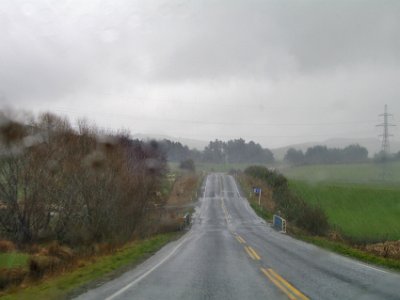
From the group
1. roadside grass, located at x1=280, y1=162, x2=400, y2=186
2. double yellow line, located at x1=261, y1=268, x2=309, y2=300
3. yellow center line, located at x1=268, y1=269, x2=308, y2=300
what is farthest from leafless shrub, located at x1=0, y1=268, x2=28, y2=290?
roadside grass, located at x1=280, y1=162, x2=400, y2=186

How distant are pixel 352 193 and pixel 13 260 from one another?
48608mm

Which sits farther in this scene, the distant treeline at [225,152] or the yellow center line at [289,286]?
the distant treeline at [225,152]

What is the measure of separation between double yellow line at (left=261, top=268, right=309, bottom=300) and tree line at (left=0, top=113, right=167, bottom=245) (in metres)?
15.1

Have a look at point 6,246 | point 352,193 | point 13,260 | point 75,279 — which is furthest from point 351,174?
point 75,279

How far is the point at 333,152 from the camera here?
64.8 metres

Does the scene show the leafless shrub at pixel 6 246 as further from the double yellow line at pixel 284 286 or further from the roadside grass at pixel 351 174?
the roadside grass at pixel 351 174

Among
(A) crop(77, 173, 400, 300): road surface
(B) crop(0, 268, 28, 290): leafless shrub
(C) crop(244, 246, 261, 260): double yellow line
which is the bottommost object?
(B) crop(0, 268, 28, 290): leafless shrub

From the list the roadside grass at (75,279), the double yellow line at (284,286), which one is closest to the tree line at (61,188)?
the roadside grass at (75,279)

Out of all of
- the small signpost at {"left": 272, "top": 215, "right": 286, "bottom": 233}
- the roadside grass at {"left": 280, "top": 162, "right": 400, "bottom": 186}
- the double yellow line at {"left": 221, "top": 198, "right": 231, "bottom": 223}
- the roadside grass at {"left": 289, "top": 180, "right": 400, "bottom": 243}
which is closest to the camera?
the small signpost at {"left": 272, "top": 215, "right": 286, "bottom": 233}

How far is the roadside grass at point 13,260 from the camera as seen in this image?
1826 centimetres

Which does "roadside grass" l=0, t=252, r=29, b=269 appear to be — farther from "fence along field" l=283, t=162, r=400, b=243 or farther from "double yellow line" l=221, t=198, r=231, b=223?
"fence along field" l=283, t=162, r=400, b=243

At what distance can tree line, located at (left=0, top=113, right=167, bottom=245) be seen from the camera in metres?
26.6

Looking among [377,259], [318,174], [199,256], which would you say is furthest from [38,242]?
[318,174]

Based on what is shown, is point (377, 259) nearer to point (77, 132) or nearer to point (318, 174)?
point (77, 132)
